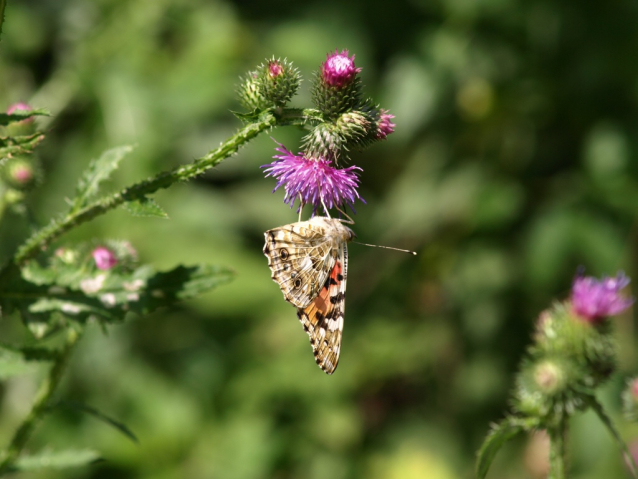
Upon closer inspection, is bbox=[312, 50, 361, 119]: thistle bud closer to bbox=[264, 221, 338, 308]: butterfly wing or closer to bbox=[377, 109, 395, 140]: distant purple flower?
bbox=[377, 109, 395, 140]: distant purple flower

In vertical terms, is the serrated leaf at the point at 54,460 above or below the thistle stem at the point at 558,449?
above

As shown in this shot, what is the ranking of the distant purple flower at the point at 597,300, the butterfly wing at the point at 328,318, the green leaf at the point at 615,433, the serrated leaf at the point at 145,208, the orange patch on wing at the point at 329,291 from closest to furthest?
1. the serrated leaf at the point at 145,208
2. the green leaf at the point at 615,433
3. the butterfly wing at the point at 328,318
4. the orange patch on wing at the point at 329,291
5. the distant purple flower at the point at 597,300

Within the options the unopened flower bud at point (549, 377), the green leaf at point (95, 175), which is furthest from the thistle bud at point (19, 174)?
the unopened flower bud at point (549, 377)

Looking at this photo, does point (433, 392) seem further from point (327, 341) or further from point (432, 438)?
point (327, 341)

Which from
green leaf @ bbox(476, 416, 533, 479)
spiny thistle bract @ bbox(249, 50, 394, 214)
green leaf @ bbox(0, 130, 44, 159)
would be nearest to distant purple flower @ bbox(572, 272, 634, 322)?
green leaf @ bbox(476, 416, 533, 479)

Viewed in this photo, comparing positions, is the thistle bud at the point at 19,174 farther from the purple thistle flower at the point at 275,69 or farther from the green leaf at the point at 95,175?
the purple thistle flower at the point at 275,69

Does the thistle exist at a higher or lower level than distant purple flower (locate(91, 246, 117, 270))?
lower

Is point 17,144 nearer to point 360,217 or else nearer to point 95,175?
point 95,175

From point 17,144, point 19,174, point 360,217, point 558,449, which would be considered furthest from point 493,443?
point 360,217
